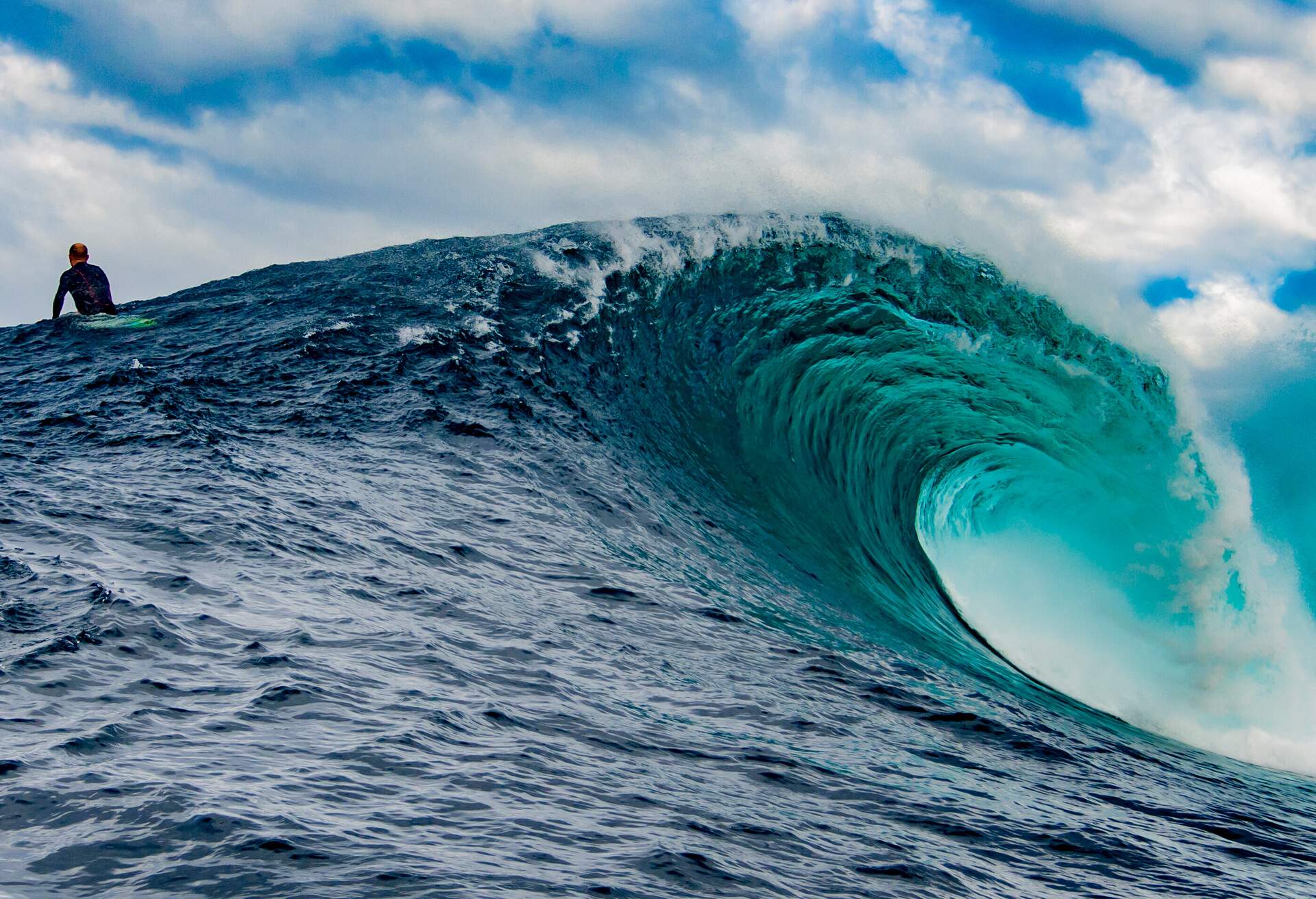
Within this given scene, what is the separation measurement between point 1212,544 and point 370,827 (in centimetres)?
924

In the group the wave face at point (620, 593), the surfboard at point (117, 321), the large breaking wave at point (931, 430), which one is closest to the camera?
the wave face at point (620, 593)

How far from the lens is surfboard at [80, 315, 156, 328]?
38.0 feet

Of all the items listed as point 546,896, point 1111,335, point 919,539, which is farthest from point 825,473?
point 546,896

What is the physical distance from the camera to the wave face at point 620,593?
288 centimetres

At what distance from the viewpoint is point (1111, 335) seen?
417 inches

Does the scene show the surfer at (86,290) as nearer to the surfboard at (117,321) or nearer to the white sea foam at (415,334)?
the surfboard at (117,321)

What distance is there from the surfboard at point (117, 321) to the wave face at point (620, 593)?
266 millimetres

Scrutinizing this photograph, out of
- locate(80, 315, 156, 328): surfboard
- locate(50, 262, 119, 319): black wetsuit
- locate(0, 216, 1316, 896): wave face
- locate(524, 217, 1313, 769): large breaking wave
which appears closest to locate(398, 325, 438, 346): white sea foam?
locate(0, 216, 1316, 896): wave face

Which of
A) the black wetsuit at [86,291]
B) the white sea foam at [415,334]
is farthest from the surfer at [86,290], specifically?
the white sea foam at [415,334]

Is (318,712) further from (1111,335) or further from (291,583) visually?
(1111,335)

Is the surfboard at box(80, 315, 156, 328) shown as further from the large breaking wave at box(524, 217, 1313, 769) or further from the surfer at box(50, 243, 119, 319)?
the large breaking wave at box(524, 217, 1313, 769)

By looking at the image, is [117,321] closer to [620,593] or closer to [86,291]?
[86,291]

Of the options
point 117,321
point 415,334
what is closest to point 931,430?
point 415,334

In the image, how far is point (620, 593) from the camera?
18.1ft
